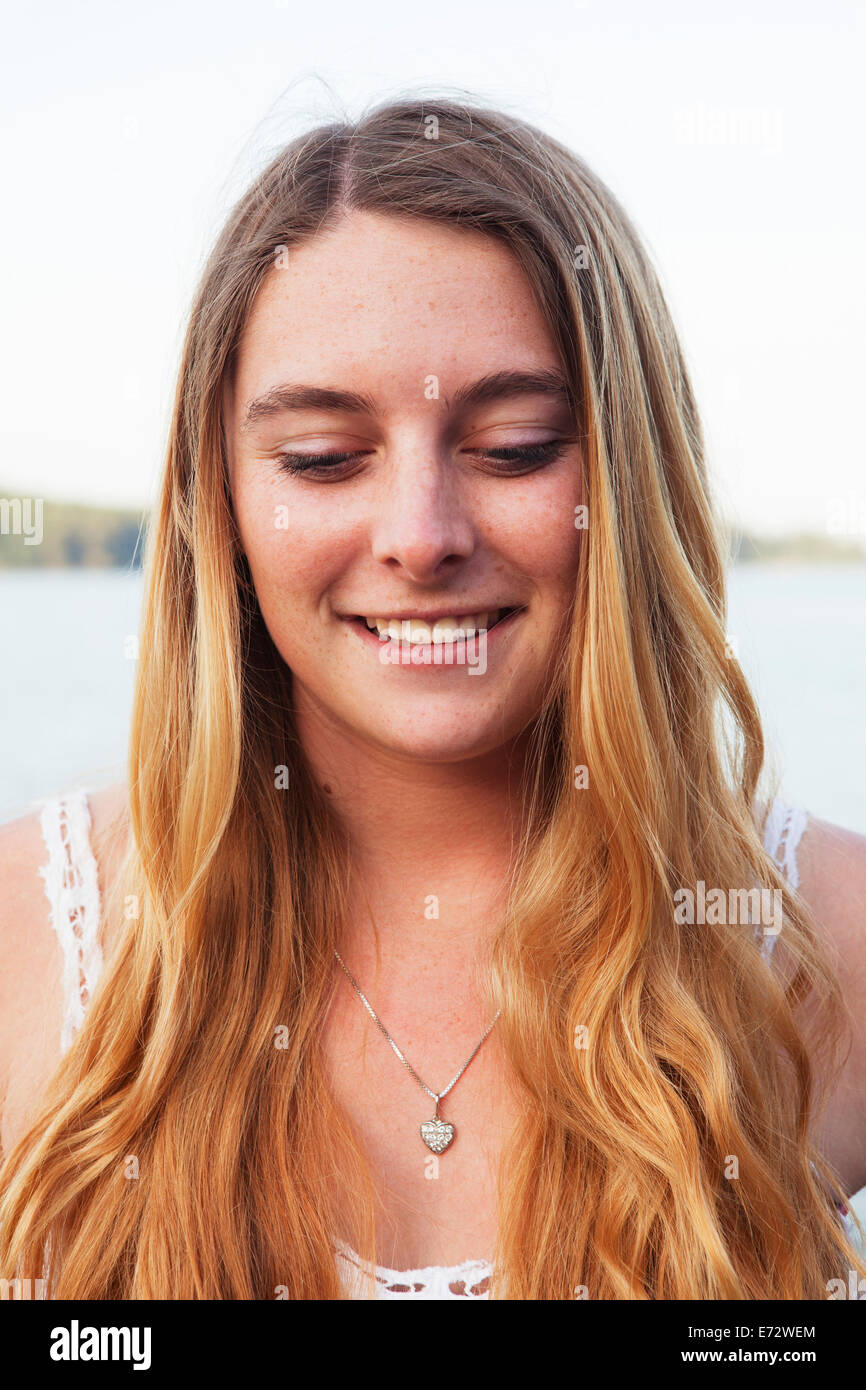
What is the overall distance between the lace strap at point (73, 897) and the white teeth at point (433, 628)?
69 centimetres

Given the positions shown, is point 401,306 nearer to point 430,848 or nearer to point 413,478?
point 413,478

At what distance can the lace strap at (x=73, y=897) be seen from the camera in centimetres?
187

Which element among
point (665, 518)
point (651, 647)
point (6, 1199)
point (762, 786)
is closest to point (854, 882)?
point (762, 786)

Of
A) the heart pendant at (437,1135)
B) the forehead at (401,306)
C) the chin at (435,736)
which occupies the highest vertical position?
the forehead at (401,306)

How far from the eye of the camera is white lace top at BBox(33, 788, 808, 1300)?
5.24 ft

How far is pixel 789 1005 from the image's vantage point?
1.85 metres

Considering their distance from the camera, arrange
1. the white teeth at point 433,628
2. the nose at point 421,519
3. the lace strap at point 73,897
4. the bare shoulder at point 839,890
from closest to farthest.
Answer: the nose at point 421,519 < the white teeth at point 433,628 < the lace strap at point 73,897 < the bare shoulder at point 839,890

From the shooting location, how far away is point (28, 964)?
1.90 meters

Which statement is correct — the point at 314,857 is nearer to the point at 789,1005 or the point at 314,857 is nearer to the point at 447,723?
the point at 447,723

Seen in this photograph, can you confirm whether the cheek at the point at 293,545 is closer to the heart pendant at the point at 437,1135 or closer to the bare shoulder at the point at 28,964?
the bare shoulder at the point at 28,964

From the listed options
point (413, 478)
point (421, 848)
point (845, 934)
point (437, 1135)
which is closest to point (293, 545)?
point (413, 478)

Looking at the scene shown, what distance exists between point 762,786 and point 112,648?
1.25 meters

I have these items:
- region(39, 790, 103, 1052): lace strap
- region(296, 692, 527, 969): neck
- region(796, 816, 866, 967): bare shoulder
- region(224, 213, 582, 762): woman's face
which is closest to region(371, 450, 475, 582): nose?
region(224, 213, 582, 762): woman's face

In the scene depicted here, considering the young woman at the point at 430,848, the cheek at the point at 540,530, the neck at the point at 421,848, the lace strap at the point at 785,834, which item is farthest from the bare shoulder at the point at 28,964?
the lace strap at the point at 785,834
